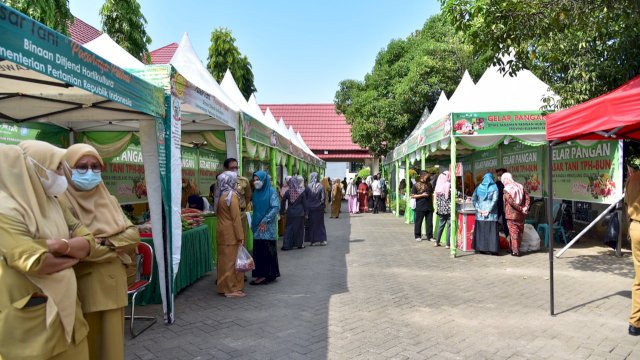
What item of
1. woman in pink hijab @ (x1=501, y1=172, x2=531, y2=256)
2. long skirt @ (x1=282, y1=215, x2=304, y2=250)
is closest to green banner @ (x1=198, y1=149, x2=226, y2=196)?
long skirt @ (x1=282, y1=215, x2=304, y2=250)

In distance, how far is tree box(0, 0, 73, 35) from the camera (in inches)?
309

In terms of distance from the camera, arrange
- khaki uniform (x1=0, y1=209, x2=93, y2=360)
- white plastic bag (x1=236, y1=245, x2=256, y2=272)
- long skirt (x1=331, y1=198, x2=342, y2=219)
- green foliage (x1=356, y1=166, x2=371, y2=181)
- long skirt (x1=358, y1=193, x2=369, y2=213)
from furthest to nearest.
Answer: green foliage (x1=356, y1=166, x2=371, y2=181)
long skirt (x1=358, y1=193, x2=369, y2=213)
long skirt (x1=331, y1=198, x2=342, y2=219)
white plastic bag (x1=236, y1=245, x2=256, y2=272)
khaki uniform (x1=0, y1=209, x2=93, y2=360)

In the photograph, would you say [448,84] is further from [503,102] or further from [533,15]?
[533,15]

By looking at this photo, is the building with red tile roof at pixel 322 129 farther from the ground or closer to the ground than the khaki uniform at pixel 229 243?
farther from the ground

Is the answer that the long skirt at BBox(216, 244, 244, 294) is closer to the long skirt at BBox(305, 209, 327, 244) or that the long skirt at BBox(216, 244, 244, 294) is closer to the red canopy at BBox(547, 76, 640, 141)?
the red canopy at BBox(547, 76, 640, 141)

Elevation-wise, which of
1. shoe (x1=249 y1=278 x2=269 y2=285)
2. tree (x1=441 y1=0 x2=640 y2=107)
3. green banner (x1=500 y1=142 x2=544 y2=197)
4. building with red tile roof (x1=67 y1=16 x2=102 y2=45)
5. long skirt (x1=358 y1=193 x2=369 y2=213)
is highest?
building with red tile roof (x1=67 y1=16 x2=102 y2=45)

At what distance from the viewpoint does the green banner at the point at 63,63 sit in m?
2.49

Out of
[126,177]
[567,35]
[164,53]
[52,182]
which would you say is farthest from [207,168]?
[164,53]

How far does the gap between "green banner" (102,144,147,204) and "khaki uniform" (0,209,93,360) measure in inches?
270

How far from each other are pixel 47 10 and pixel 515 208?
30.4 ft

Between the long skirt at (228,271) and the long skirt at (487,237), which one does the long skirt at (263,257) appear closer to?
the long skirt at (228,271)

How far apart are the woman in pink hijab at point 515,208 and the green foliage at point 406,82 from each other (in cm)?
1006

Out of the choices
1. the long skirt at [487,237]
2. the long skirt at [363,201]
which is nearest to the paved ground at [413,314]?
the long skirt at [487,237]

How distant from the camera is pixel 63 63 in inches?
119
